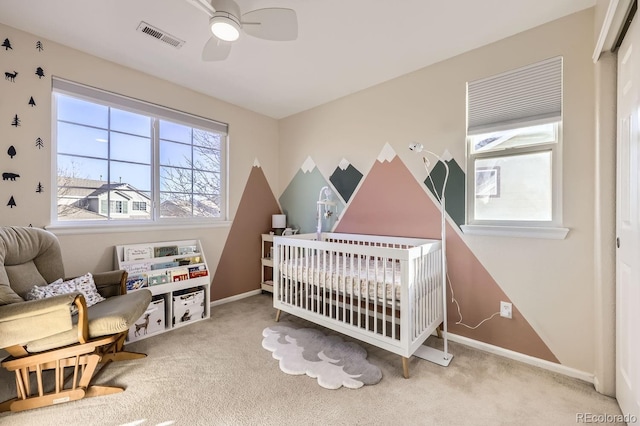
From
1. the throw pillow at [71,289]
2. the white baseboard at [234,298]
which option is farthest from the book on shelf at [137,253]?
the white baseboard at [234,298]

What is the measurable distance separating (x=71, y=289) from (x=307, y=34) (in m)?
2.50

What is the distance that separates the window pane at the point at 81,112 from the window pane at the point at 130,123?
0.06 meters

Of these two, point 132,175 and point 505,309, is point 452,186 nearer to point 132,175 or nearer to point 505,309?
point 505,309

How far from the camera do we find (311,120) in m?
3.53

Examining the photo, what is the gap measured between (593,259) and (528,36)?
1635 millimetres

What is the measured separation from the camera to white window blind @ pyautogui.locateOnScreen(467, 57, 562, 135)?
Answer: 192 cm

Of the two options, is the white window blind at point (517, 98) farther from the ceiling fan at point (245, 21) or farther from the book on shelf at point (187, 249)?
the book on shelf at point (187, 249)

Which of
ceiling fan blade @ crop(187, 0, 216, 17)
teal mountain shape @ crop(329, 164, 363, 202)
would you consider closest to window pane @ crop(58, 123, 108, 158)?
ceiling fan blade @ crop(187, 0, 216, 17)

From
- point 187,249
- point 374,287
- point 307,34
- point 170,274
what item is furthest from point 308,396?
point 307,34

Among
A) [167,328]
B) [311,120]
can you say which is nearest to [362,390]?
[167,328]

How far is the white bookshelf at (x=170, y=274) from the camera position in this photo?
98.2 inches

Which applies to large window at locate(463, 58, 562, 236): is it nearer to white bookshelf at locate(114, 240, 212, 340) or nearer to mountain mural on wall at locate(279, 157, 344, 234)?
mountain mural on wall at locate(279, 157, 344, 234)

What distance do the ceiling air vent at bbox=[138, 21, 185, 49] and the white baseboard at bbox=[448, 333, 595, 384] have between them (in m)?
3.31

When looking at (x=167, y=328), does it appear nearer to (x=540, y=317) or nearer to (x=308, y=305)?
(x=308, y=305)
